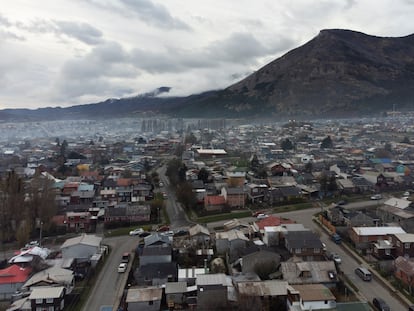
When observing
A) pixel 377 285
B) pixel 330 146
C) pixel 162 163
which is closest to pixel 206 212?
pixel 377 285

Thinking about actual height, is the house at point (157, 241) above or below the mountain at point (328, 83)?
below

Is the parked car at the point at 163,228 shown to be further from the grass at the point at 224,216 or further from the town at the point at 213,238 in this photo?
the grass at the point at 224,216

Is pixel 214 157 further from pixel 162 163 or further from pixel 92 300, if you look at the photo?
pixel 92 300

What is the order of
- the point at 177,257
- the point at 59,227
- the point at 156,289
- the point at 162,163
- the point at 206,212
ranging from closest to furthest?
1. the point at 156,289
2. the point at 177,257
3. the point at 59,227
4. the point at 206,212
5. the point at 162,163

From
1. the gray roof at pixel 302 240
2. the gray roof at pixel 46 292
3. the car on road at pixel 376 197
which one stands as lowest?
the car on road at pixel 376 197

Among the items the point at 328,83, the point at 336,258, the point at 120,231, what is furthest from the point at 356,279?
the point at 328,83

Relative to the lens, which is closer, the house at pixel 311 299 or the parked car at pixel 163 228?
the house at pixel 311 299

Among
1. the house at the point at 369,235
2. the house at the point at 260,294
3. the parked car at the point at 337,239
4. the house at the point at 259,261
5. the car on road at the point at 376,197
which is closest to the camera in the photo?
the house at the point at 260,294

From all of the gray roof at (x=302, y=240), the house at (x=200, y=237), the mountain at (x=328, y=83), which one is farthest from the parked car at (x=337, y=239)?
the mountain at (x=328, y=83)
